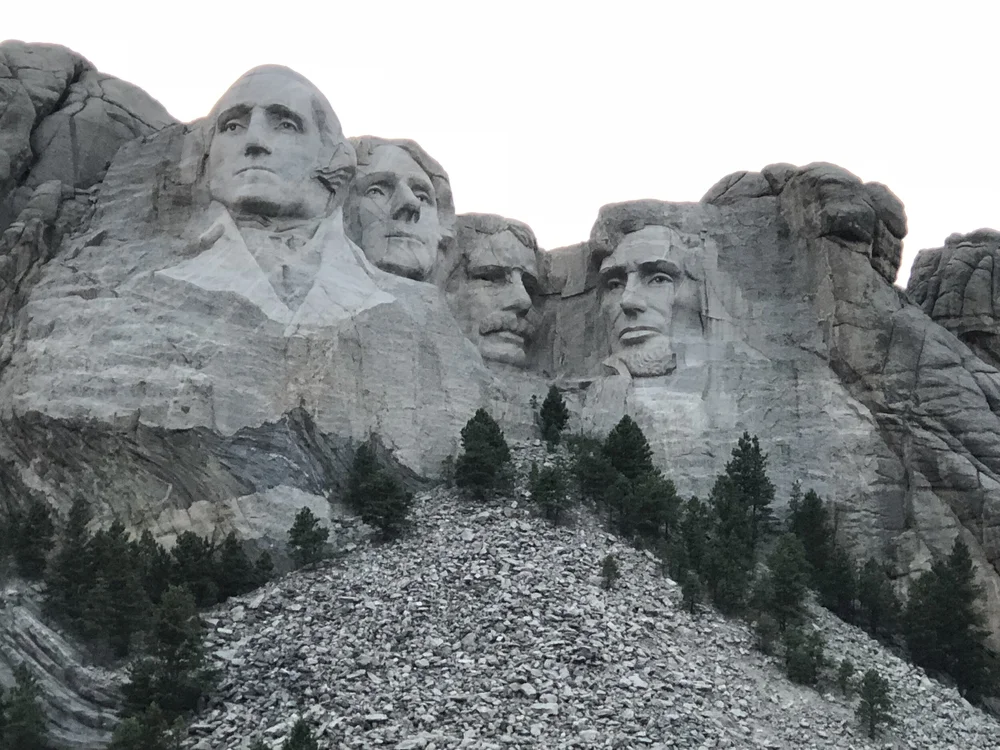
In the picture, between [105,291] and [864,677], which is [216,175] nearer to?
[105,291]

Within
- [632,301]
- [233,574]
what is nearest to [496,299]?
[632,301]

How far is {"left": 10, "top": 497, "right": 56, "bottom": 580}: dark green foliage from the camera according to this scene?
32.4 meters

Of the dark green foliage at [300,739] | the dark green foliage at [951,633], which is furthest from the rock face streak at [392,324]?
the dark green foliage at [300,739]

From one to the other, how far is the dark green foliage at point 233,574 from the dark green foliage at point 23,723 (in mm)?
3709

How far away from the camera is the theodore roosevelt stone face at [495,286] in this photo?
39531 millimetres

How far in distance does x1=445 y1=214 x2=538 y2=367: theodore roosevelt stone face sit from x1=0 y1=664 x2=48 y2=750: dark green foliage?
481 inches

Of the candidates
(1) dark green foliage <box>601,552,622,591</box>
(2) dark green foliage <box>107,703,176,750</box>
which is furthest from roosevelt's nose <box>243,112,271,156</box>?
(2) dark green foliage <box>107,703,176,750</box>

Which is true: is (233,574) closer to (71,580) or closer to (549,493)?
(71,580)

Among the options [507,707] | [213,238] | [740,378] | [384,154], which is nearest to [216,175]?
[213,238]

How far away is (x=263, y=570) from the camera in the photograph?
32906 millimetres

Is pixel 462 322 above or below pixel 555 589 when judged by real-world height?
above

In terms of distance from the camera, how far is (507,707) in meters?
29.0

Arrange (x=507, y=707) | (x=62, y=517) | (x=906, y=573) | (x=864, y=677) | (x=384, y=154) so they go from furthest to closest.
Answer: (x=384, y=154) → (x=906, y=573) → (x=62, y=517) → (x=864, y=677) → (x=507, y=707)

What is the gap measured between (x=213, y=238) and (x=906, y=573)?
1199 centimetres
